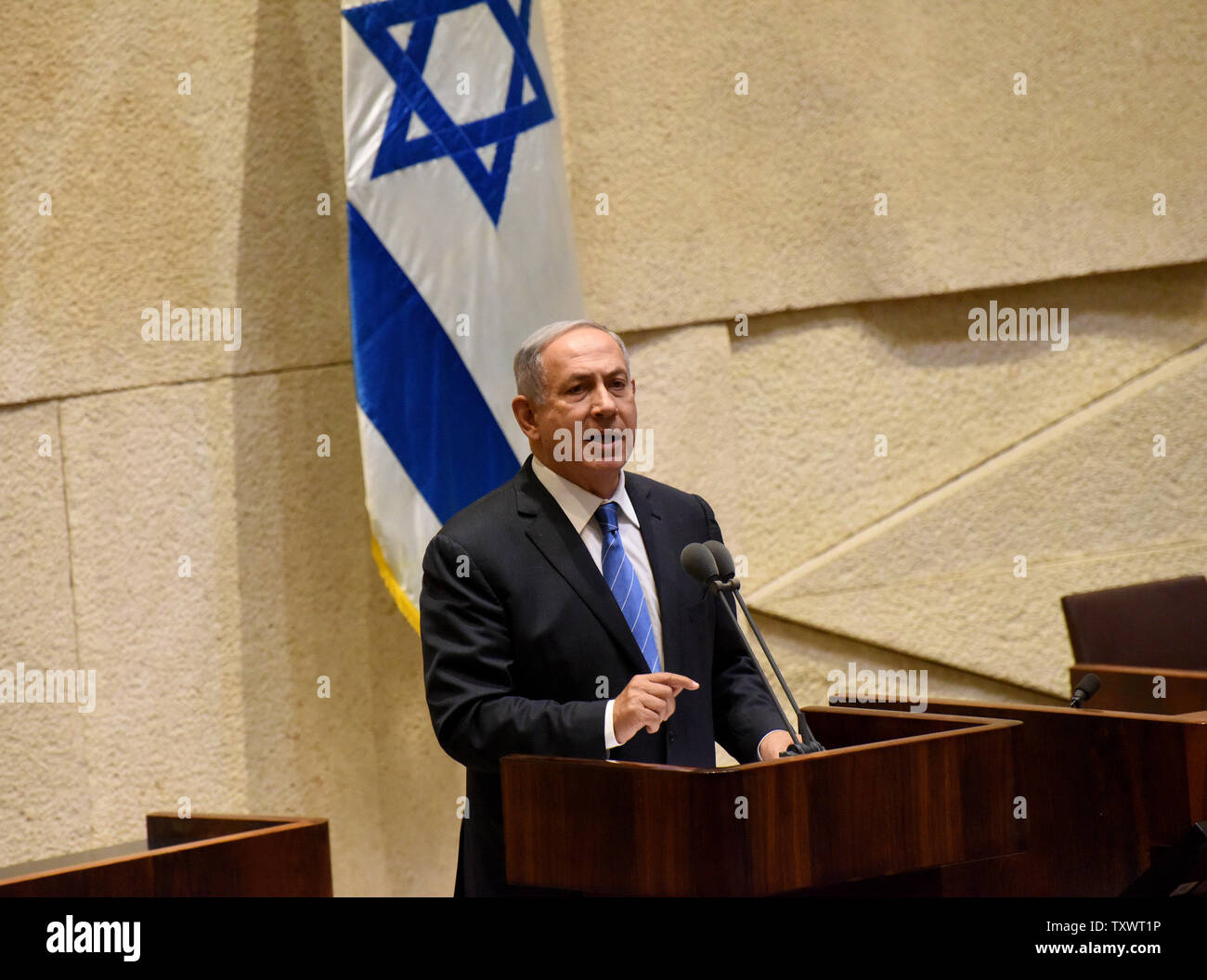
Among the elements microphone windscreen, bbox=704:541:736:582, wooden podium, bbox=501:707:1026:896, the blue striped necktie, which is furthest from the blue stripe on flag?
wooden podium, bbox=501:707:1026:896

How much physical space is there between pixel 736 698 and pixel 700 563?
1.61ft

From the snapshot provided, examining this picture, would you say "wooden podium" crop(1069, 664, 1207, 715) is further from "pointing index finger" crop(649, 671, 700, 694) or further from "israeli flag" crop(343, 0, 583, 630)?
"israeli flag" crop(343, 0, 583, 630)

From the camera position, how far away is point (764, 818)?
1900 mm

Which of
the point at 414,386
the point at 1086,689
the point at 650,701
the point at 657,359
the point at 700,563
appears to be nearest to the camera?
the point at 650,701

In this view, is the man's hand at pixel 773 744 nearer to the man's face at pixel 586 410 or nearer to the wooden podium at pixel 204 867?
the man's face at pixel 586 410

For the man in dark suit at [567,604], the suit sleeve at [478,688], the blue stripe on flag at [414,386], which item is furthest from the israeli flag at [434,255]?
the suit sleeve at [478,688]

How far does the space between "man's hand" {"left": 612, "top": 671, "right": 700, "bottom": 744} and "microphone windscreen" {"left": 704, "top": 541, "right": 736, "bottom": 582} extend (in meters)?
0.22

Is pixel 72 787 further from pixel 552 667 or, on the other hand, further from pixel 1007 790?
pixel 1007 790

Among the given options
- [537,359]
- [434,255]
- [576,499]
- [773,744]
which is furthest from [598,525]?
[434,255]

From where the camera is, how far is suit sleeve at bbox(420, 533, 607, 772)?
86.7 inches

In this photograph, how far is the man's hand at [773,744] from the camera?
2.36 m

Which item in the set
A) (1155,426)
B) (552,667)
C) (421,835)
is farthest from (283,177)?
(1155,426)

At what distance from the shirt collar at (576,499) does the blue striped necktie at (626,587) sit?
0.02 m

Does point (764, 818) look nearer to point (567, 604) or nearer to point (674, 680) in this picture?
point (674, 680)
